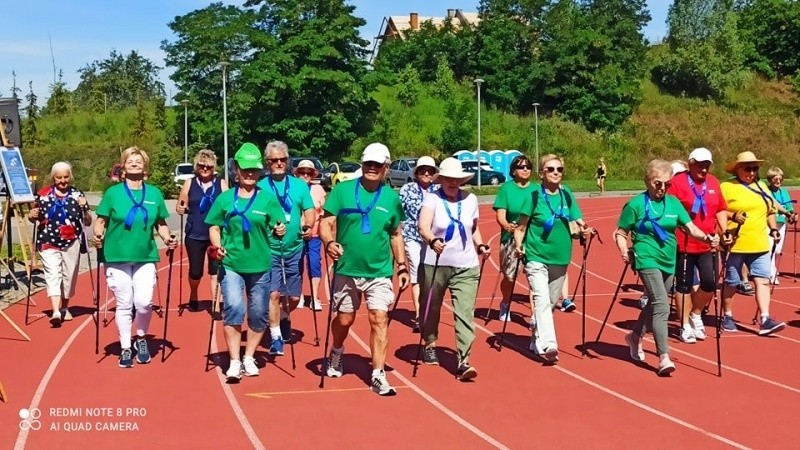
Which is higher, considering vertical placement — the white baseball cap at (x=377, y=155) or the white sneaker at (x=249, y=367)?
the white baseball cap at (x=377, y=155)

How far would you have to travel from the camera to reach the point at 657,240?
322 inches

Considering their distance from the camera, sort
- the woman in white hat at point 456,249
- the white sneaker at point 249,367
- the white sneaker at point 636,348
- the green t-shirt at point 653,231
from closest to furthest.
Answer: the woman in white hat at point 456,249 < the white sneaker at point 249,367 < the green t-shirt at point 653,231 < the white sneaker at point 636,348

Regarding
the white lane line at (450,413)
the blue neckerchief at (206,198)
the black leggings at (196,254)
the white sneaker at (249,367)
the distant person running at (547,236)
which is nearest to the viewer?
the white lane line at (450,413)

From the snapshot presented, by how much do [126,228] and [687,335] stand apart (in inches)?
217

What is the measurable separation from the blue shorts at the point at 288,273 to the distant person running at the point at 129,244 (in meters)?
0.99

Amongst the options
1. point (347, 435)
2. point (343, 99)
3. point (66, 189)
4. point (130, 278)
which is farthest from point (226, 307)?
point (343, 99)

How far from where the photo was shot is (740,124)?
→ 65.7 metres

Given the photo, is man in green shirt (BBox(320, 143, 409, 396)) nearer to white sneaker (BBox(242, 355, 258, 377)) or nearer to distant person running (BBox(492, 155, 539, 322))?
white sneaker (BBox(242, 355, 258, 377))

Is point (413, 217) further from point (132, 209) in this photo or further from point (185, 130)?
point (185, 130)

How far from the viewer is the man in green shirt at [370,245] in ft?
24.3

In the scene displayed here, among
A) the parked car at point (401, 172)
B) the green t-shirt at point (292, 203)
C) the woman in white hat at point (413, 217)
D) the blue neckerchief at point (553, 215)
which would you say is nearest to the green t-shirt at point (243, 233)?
the green t-shirt at point (292, 203)

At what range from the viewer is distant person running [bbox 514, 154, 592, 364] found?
8484mm

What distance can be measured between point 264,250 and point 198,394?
4.05 feet

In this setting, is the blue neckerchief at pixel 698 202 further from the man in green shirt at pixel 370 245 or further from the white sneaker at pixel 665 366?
the man in green shirt at pixel 370 245
